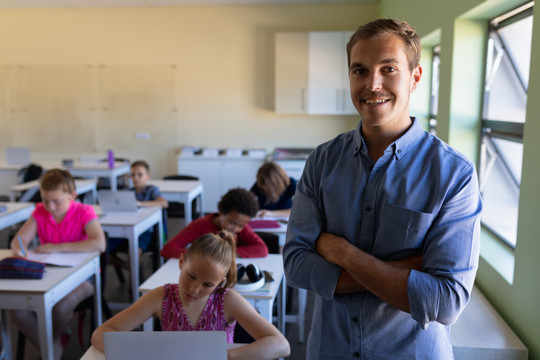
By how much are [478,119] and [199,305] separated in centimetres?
247

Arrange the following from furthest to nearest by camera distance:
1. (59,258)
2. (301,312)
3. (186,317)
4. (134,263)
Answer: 1. (134,263)
2. (301,312)
3. (59,258)
4. (186,317)

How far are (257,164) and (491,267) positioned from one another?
14.5 ft

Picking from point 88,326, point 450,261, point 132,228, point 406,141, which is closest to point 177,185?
point 132,228

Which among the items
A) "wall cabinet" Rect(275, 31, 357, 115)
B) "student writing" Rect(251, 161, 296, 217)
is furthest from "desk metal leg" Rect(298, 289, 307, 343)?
"wall cabinet" Rect(275, 31, 357, 115)

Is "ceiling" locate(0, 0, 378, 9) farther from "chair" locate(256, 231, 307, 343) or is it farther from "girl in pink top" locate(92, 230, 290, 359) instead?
"girl in pink top" locate(92, 230, 290, 359)

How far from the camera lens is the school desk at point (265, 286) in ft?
7.18

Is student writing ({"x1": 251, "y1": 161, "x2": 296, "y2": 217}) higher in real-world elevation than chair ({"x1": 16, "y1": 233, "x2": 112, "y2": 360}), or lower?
higher

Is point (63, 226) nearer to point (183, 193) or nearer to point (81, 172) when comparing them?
point (183, 193)

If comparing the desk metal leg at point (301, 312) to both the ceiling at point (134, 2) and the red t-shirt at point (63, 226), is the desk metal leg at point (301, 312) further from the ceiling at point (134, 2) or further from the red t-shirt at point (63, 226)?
the ceiling at point (134, 2)

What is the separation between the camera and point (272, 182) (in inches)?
156

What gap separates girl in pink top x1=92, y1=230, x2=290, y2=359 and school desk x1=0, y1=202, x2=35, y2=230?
8.15 ft

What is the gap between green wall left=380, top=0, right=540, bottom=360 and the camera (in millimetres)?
2008

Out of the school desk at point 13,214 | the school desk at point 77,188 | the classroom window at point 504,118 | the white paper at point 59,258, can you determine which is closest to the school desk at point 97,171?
the school desk at point 77,188

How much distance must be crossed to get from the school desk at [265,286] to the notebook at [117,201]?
1.29m
